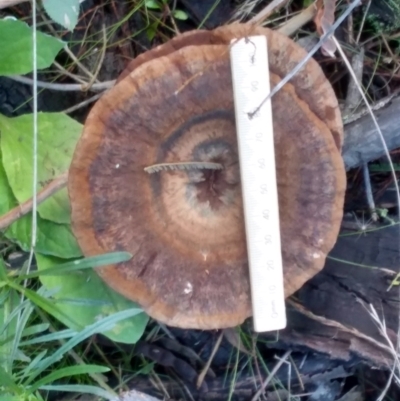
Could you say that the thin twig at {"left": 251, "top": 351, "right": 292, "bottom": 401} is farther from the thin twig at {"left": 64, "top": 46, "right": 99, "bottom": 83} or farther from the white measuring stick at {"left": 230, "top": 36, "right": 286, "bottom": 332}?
the thin twig at {"left": 64, "top": 46, "right": 99, "bottom": 83}

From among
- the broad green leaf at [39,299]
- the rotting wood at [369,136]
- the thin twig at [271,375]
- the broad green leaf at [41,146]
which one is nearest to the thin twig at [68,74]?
the broad green leaf at [41,146]

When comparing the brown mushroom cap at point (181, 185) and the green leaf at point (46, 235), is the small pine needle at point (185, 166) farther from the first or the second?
the green leaf at point (46, 235)

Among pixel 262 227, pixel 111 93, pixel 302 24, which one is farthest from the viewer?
pixel 302 24

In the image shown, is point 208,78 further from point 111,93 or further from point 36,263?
point 36,263

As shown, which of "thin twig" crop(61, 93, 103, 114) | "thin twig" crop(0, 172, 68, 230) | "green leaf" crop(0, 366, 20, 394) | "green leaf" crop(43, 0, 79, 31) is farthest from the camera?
"thin twig" crop(61, 93, 103, 114)

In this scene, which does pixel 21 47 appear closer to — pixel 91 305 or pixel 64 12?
pixel 64 12

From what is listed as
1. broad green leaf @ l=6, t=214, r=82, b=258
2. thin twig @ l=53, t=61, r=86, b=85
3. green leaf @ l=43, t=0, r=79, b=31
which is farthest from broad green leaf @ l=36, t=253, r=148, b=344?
green leaf @ l=43, t=0, r=79, b=31

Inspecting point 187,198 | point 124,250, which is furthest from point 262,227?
point 124,250
